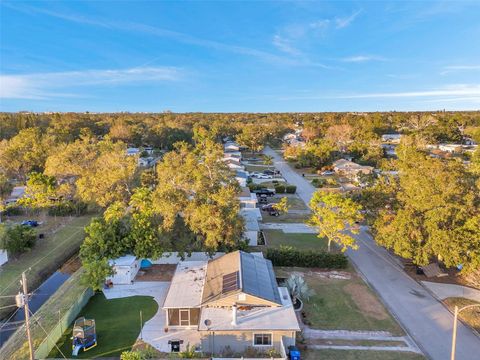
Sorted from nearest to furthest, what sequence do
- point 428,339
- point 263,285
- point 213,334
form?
1. point 213,334
2. point 428,339
3. point 263,285

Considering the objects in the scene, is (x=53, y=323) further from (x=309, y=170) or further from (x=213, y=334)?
(x=309, y=170)

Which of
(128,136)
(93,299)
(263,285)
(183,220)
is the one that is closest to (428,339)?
(263,285)

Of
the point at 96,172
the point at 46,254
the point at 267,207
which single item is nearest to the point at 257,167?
the point at 267,207

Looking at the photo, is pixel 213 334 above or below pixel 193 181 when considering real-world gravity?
below

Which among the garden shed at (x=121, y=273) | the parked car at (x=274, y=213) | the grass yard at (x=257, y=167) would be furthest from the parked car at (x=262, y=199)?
the garden shed at (x=121, y=273)

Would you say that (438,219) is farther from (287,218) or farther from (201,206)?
(287,218)

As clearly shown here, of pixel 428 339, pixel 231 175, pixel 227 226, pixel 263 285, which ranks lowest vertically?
pixel 428 339

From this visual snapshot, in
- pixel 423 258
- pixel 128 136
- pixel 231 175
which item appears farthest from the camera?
pixel 128 136
